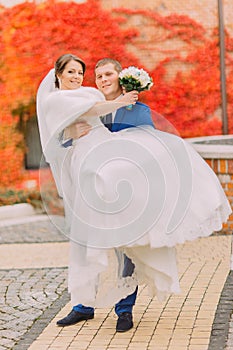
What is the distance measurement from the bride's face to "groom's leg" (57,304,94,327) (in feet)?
4.72

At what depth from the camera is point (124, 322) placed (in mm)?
5227

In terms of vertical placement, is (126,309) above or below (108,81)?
below

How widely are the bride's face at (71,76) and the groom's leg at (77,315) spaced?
1.44 metres

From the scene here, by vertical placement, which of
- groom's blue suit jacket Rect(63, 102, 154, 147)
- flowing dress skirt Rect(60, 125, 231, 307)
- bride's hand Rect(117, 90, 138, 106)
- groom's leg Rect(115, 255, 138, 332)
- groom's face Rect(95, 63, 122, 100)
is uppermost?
groom's face Rect(95, 63, 122, 100)

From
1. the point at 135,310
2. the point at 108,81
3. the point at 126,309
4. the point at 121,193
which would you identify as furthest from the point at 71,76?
the point at 135,310

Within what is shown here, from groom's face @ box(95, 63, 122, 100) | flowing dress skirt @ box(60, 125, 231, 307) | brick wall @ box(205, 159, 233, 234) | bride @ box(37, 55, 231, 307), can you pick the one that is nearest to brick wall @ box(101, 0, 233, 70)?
brick wall @ box(205, 159, 233, 234)

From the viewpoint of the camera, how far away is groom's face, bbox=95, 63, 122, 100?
518 cm

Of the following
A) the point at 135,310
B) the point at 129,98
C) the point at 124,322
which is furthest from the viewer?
the point at 135,310

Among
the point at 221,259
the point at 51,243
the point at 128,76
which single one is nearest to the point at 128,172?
the point at 128,76

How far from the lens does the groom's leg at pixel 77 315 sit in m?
5.42

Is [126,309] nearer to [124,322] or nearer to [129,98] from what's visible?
[124,322]

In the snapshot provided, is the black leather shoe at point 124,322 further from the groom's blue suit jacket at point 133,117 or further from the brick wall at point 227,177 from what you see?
the brick wall at point 227,177

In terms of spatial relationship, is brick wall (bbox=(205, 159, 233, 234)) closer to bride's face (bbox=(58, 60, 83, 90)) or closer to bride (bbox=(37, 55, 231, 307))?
bride (bbox=(37, 55, 231, 307))

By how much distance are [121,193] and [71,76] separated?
2.71 feet
